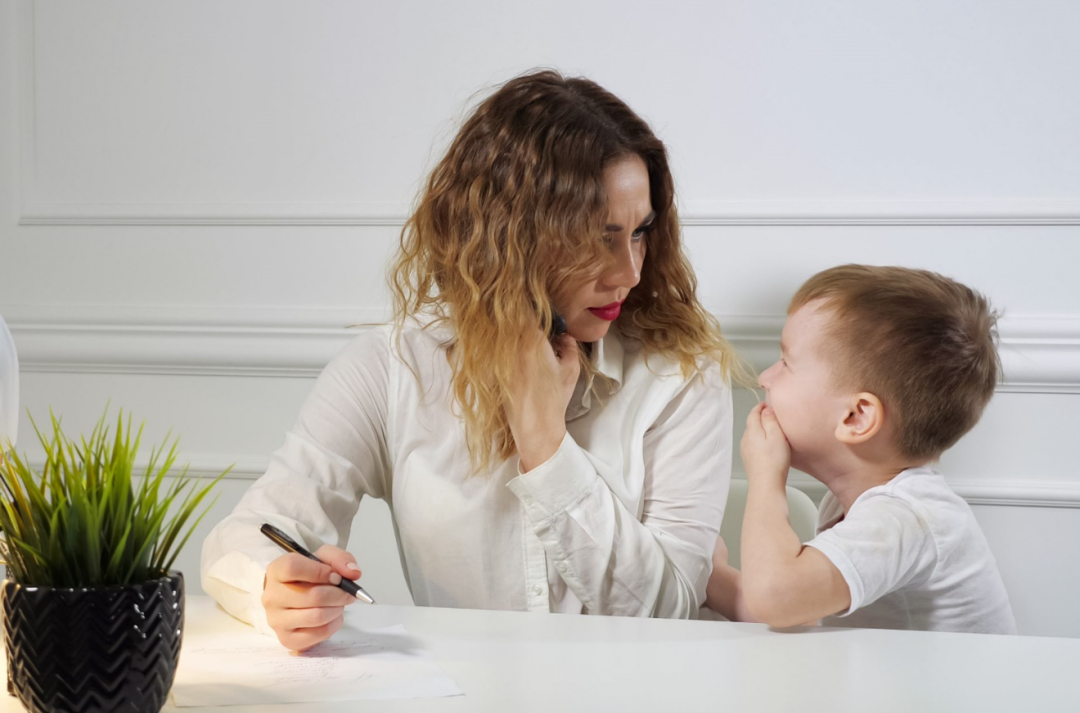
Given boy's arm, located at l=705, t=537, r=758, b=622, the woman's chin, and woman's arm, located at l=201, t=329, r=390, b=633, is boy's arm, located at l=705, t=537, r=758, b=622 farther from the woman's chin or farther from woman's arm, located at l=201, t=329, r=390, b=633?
woman's arm, located at l=201, t=329, r=390, b=633

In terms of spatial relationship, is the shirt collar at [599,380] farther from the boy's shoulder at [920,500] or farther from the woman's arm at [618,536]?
the boy's shoulder at [920,500]

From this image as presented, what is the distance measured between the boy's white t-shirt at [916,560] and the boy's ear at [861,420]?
0.07 metres

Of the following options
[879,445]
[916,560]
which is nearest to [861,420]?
[879,445]

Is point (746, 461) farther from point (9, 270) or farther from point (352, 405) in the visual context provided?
point (9, 270)

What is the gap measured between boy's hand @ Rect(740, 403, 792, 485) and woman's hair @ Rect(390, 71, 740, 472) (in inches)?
5.0

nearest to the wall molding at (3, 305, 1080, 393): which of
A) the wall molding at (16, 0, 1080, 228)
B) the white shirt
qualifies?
the wall molding at (16, 0, 1080, 228)

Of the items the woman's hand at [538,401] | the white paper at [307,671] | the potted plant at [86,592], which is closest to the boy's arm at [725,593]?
the woman's hand at [538,401]

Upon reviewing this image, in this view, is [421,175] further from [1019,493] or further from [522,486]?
[1019,493]

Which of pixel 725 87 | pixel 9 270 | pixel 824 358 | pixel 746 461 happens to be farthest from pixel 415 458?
pixel 9 270

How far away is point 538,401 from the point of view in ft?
4.04

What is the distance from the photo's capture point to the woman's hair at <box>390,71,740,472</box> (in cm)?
127

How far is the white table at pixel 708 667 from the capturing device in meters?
0.75

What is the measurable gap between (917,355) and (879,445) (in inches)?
5.1

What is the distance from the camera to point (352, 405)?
1.34m
